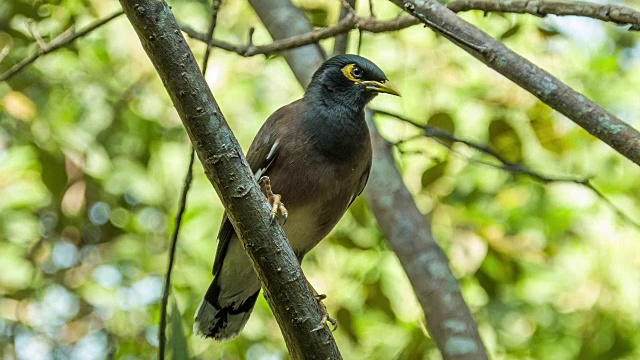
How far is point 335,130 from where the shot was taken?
4277mm

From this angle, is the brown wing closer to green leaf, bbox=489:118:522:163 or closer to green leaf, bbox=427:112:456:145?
green leaf, bbox=427:112:456:145

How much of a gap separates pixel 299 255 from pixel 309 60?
1213mm

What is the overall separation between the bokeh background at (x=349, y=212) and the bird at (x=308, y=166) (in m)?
0.55

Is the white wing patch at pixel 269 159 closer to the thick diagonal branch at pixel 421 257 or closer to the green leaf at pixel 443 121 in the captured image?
the thick diagonal branch at pixel 421 257

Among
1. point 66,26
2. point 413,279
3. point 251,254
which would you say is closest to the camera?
point 251,254

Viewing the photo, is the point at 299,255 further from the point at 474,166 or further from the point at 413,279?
the point at 474,166

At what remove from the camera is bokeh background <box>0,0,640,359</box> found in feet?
16.7

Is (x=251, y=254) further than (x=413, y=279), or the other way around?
(x=413, y=279)

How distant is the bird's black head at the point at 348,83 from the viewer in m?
4.47

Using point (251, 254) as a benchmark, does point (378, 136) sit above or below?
below

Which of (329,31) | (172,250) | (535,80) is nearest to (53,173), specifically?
(172,250)

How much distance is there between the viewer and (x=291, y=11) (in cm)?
498

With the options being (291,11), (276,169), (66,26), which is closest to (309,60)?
(291,11)

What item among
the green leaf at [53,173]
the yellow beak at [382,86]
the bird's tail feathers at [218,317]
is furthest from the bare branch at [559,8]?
the green leaf at [53,173]
